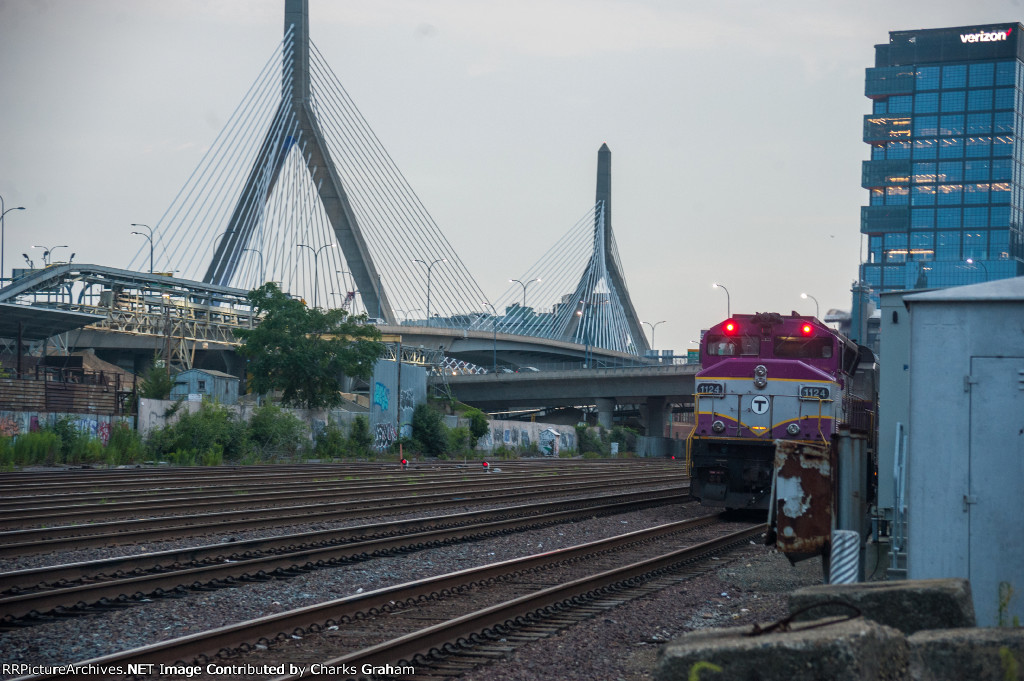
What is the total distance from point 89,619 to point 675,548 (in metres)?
9.35

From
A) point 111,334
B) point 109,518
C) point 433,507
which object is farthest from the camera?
point 111,334

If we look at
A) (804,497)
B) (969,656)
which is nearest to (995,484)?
(804,497)

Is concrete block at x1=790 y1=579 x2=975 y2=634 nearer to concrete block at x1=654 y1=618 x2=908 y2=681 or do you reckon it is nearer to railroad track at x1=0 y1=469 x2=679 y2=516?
concrete block at x1=654 y1=618 x2=908 y2=681

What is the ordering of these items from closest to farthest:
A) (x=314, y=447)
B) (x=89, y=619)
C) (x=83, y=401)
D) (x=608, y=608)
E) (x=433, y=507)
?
(x=89, y=619) < (x=608, y=608) < (x=433, y=507) < (x=83, y=401) < (x=314, y=447)

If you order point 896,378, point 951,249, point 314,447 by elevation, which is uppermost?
point 951,249

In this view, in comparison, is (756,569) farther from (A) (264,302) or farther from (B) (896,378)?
(A) (264,302)

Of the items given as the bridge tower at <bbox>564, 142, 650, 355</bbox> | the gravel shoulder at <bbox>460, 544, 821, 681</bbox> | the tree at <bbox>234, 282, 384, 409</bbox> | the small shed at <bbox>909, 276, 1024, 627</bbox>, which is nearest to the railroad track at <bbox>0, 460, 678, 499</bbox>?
the gravel shoulder at <bbox>460, 544, 821, 681</bbox>

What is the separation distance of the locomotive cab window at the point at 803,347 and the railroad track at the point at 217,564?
5.49 metres

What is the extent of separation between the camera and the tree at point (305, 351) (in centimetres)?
5547

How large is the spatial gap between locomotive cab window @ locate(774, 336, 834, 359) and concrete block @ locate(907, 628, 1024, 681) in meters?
13.7

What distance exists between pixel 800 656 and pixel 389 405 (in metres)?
49.3

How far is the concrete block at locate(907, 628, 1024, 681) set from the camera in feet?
A: 16.6

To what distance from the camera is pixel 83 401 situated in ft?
131

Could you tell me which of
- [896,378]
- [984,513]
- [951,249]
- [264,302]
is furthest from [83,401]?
[951,249]
